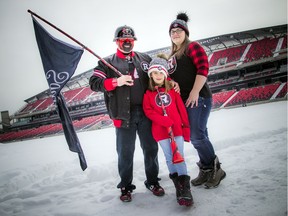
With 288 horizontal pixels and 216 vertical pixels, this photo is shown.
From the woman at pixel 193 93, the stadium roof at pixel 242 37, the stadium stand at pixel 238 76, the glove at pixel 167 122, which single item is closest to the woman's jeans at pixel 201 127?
the woman at pixel 193 93

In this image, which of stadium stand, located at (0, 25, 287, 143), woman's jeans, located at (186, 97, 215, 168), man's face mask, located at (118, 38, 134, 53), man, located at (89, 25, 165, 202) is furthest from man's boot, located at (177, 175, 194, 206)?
stadium stand, located at (0, 25, 287, 143)

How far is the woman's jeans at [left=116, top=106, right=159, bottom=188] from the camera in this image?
206 cm

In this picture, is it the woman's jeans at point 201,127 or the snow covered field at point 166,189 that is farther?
A: the woman's jeans at point 201,127

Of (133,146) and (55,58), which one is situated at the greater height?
(55,58)

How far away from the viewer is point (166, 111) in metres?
1.91

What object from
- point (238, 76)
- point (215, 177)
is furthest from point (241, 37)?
point (215, 177)

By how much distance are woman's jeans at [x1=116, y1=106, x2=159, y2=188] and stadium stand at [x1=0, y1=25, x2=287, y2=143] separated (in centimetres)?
1227

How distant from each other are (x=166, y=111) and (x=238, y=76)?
1835 centimetres

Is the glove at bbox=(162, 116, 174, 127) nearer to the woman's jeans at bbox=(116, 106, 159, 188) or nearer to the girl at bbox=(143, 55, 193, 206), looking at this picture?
the girl at bbox=(143, 55, 193, 206)

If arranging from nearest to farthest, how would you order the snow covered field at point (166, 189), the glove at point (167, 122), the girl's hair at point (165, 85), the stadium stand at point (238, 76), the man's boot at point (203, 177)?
the snow covered field at point (166, 189) < the glove at point (167, 122) < the girl's hair at point (165, 85) < the man's boot at point (203, 177) < the stadium stand at point (238, 76)

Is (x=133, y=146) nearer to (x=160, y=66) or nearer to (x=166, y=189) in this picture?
(x=166, y=189)

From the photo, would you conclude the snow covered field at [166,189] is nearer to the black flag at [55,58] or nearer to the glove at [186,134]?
the glove at [186,134]

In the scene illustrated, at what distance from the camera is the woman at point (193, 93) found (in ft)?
6.38

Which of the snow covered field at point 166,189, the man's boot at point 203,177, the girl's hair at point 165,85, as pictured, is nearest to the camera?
the snow covered field at point 166,189
